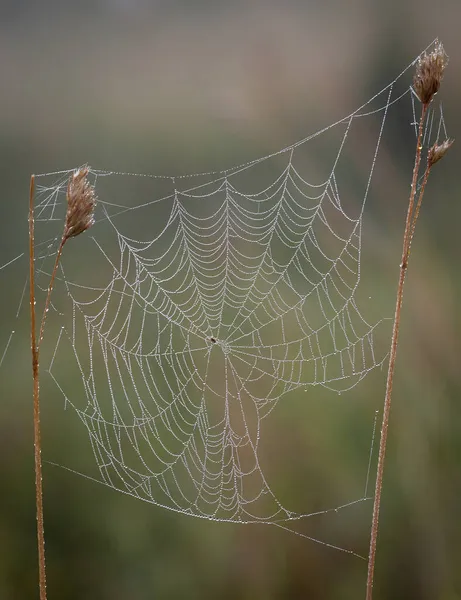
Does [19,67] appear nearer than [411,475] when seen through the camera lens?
Yes

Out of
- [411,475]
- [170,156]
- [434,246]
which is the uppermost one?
[170,156]

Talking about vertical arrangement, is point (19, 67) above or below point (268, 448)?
above

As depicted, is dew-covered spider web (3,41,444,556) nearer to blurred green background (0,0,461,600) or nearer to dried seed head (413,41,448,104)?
blurred green background (0,0,461,600)

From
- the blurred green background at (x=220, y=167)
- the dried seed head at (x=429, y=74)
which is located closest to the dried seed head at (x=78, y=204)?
the dried seed head at (x=429, y=74)

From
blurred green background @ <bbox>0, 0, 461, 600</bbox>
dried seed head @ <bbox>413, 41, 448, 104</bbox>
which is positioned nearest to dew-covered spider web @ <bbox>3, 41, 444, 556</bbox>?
blurred green background @ <bbox>0, 0, 461, 600</bbox>

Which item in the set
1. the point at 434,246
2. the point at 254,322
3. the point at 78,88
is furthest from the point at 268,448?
the point at 78,88

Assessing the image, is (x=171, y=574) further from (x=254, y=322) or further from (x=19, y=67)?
(x=19, y=67)

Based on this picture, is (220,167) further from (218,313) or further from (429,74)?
(429,74)

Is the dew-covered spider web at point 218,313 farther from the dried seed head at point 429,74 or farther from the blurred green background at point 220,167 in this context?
the dried seed head at point 429,74
